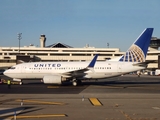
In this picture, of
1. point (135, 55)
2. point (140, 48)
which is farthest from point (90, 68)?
point (140, 48)

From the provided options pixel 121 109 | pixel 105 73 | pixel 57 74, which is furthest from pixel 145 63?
pixel 121 109

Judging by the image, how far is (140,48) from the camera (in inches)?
1407

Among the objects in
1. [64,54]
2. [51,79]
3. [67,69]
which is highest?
[64,54]

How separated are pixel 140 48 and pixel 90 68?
7.42 m

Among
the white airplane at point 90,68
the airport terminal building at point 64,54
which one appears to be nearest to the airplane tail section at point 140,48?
the white airplane at point 90,68

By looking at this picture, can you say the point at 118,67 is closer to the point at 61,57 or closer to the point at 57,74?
the point at 57,74

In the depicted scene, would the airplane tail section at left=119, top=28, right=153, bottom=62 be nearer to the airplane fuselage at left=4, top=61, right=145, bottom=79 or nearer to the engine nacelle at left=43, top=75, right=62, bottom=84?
the airplane fuselage at left=4, top=61, right=145, bottom=79

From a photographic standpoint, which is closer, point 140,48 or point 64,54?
point 140,48

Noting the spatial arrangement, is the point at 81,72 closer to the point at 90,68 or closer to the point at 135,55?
the point at 90,68

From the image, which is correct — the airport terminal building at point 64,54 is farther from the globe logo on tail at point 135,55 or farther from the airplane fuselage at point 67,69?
the globe logo on tail at point 135,55

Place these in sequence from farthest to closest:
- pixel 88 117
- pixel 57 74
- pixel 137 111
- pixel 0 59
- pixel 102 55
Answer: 1. pixel 102 55
2. pixel 0 59
3. pixel 57 74
4. pixel 137 111
5. pixel 88 117

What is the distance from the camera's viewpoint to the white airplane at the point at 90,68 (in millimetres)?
34844

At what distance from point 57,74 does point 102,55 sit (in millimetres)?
75940

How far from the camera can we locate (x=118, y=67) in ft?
115
